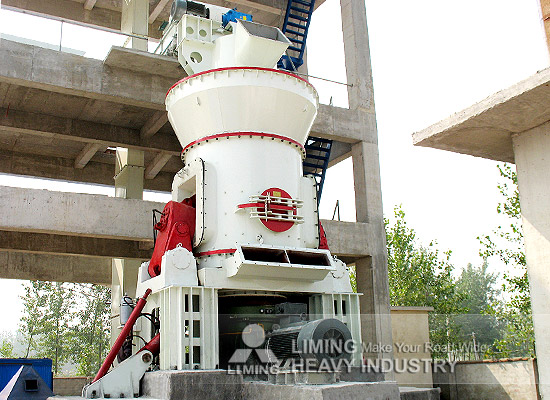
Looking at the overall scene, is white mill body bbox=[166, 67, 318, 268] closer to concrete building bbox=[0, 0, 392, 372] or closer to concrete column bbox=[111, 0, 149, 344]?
concrete building bbox=[0, 0, 392, 372]

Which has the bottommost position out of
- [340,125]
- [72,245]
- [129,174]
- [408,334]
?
[408,334]

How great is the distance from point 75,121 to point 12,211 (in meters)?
5.02

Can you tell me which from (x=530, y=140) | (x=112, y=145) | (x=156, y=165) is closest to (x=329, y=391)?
(x=530, y=140)

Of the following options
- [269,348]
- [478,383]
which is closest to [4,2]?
[269,348]

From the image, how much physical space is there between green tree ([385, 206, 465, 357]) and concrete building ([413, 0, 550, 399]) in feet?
68.4

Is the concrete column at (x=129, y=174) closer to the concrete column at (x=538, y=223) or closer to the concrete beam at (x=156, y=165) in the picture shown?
the concrete beam at (x=156, y=165)

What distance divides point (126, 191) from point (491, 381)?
37.3 feet

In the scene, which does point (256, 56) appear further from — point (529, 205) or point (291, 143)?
point (529, 205)

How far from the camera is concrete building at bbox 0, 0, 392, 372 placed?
45.5 ft

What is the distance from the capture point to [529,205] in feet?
23.4

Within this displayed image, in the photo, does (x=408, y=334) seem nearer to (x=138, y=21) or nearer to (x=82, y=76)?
(x=82, y=76)

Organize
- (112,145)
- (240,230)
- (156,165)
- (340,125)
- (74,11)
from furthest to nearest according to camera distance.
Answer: (156,165) → (74,11) → (112,145) → (340,125) → (240,230)

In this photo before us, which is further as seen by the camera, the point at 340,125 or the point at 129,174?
the point at 129,174

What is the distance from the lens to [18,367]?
13781 millimetres
